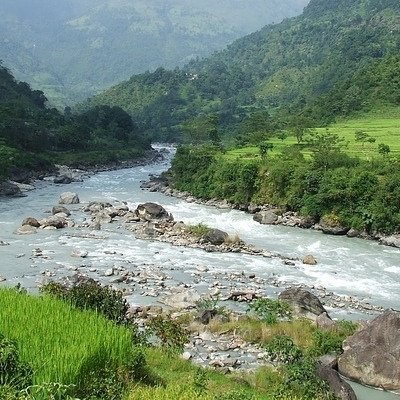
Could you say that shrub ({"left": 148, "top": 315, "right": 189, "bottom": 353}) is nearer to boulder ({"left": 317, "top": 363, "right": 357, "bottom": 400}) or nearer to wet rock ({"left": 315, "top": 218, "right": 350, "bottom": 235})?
boulder ({"left": 317, "top": 363, "right": 357, "bottom": 400})

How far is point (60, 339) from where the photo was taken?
7.49 m

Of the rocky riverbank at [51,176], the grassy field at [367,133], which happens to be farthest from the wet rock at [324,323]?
the rocky riverbank at [51,176]

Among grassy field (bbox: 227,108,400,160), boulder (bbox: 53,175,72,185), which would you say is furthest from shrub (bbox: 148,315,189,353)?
boulder (bbox: 53,175,72,185)

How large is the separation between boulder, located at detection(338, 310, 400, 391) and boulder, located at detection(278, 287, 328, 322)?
3023mm

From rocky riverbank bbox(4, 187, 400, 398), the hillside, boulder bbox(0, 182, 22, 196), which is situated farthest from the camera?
the hillside

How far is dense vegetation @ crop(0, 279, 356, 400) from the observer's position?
663 centimetres

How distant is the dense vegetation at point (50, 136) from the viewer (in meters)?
48.6

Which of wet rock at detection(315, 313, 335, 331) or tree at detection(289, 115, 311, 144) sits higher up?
tree at detection(289, 115, 311, 144)

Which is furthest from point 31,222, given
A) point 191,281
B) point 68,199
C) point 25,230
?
point 191,281

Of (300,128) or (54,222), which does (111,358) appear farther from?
(300,128)

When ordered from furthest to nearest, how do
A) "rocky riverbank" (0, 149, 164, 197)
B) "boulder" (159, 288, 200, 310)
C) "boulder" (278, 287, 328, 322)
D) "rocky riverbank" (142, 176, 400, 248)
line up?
1. "rocky riverbank" (0, 149, 164, 197)
2. "rocky riverbank" (142, 176, 400, 248)
3. "boulder" (159, 288, 200, 310)
4. "boulder" (278, 287, 328, 322)

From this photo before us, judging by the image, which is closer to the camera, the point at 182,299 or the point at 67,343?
the point at 67,343

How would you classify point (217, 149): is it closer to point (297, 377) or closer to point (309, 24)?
point (297, 377)

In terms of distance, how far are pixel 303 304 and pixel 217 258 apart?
7.86 m
